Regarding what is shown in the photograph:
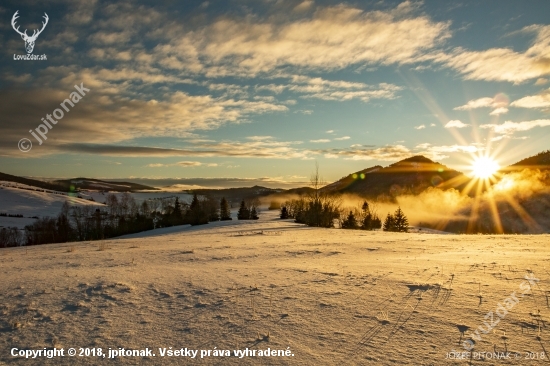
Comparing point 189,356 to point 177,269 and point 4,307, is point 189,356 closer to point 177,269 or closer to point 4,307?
point 4,307

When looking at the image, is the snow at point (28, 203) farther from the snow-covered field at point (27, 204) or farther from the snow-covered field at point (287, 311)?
the snow-covered field at point (287, 311)

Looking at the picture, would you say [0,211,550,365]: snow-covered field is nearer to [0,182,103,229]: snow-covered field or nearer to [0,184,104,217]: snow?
[0,182,103,229]: snow-covered field

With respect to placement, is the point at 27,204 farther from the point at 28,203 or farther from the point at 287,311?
the point at 287,311

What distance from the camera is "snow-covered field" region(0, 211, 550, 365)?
21.1 feet

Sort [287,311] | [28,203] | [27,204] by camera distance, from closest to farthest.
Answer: [287,311]
[27,204]
[28,203]

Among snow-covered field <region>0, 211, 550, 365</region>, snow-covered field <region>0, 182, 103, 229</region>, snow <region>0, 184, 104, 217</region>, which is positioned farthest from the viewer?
snow <region>0, 184, 104, 217</region>

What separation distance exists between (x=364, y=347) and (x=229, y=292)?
437cm

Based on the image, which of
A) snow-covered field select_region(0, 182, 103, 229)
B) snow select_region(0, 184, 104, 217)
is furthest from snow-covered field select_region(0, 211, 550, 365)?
snow select_region(0, 184, 104, 217)

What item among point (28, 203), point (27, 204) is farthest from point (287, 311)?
point (28, 203)

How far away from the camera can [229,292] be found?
Result: 9.59m

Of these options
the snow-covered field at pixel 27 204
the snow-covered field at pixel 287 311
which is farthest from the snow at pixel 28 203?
the snow-covered field at pixel 287 311

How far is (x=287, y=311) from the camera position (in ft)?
27.1

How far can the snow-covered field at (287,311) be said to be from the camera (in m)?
6.45

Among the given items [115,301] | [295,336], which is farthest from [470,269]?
[115,301]
